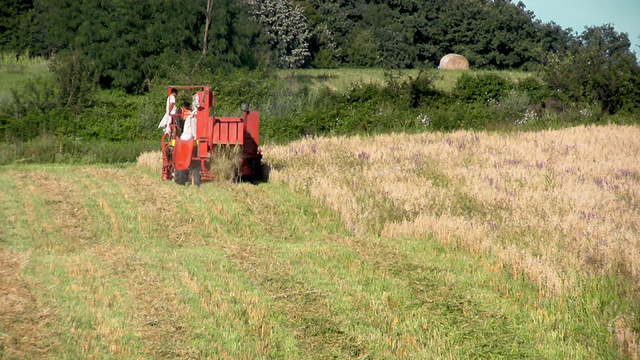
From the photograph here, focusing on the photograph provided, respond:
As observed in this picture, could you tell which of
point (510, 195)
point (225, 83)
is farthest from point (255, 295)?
point (225, 83)

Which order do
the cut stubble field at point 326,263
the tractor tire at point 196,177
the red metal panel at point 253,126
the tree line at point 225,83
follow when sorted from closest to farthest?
the cut stubble field at point 326,263 → the tractor tire at point 196,177 → the red metal panel at point 253,126 → the tree line at point 225,83

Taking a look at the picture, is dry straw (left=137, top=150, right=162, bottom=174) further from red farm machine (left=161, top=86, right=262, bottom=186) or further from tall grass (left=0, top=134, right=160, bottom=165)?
red farm machine (left=161, top=86, right=262, bottom=186)

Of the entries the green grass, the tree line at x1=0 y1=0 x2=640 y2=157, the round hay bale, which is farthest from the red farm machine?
the round hay bale

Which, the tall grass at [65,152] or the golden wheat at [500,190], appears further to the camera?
the tall grass at [65,152]

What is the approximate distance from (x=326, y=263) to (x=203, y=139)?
23.6 feet

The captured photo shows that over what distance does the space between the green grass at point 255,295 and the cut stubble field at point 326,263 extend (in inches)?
1.1

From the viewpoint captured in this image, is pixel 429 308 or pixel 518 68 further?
pixel 518 68

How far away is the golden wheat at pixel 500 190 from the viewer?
10625 millimetres

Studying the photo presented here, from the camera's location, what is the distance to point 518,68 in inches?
2778

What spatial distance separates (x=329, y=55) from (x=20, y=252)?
59.5 m

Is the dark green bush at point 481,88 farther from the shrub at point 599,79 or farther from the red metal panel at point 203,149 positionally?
the red metal panel at point 203,149

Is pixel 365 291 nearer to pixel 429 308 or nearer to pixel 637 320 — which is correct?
pixel 429 308

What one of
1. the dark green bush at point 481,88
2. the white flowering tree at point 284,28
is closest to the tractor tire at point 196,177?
the dark green bush at point 481,88

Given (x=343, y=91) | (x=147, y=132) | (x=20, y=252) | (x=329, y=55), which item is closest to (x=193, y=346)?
(x=20, y=252)
